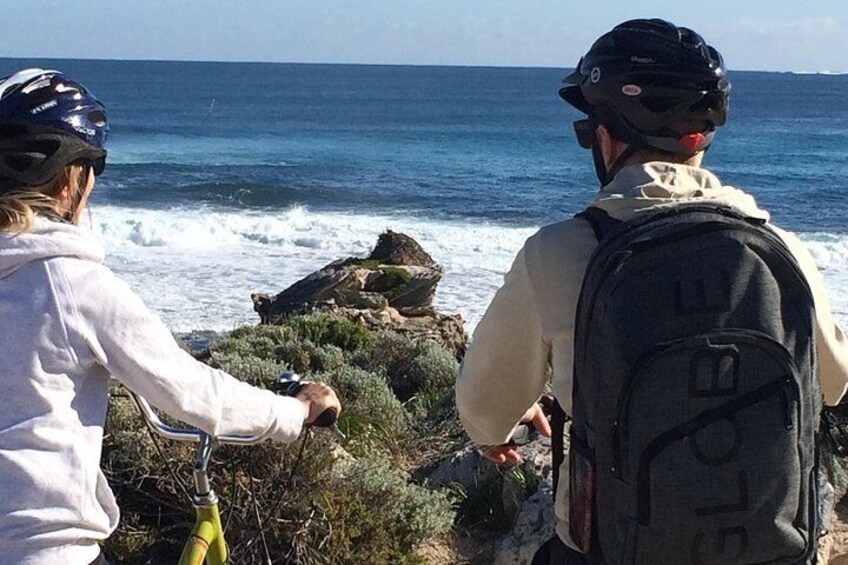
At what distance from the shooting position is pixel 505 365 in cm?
219

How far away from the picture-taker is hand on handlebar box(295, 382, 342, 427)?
2678mm

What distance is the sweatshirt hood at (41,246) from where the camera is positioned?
7.48 ft

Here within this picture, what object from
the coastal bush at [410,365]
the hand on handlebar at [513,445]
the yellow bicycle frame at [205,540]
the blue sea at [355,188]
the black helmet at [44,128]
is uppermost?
the black helmet at [44,128]

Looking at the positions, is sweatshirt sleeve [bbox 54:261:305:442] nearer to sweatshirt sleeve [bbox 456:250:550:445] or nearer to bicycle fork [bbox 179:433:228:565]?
bicycle fork [bbox 179:433:228:565]

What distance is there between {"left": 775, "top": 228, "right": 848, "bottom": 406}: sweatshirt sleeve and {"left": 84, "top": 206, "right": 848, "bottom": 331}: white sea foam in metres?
13.5

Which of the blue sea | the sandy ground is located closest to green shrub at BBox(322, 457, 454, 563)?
the sandy ground

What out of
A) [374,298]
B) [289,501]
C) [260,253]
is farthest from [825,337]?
[260,253]

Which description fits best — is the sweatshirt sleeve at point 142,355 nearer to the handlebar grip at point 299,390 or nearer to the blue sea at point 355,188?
the handlebar grip at point 299,390

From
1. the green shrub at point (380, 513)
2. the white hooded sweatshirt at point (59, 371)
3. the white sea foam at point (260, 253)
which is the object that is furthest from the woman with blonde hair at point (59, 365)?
the white sea foam at point (260, 253)

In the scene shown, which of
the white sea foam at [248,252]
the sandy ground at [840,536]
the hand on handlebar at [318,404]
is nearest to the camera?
the hand on handlebar at [318,404]

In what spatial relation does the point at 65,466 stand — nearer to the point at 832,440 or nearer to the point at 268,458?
the point at 268,458

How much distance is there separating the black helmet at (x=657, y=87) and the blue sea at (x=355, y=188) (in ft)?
4.15

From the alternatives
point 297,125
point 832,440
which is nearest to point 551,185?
point 297,125

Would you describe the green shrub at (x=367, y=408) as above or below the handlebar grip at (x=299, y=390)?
below
